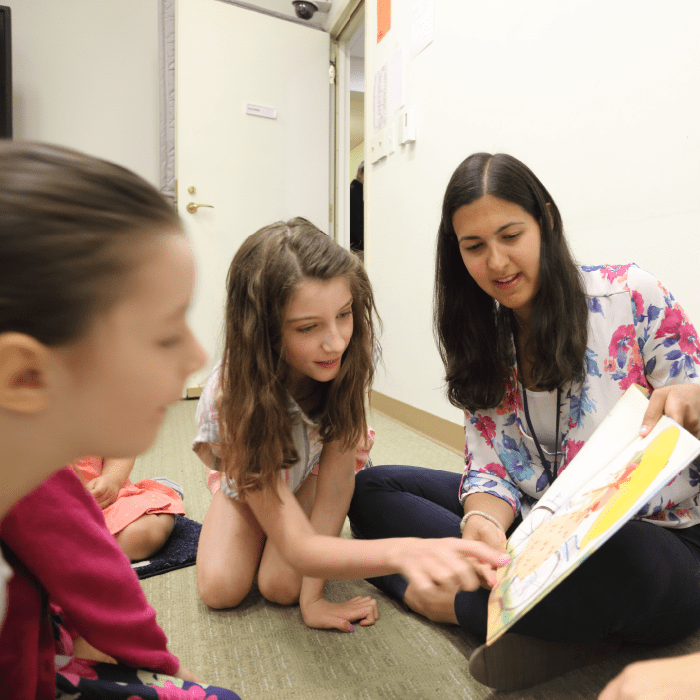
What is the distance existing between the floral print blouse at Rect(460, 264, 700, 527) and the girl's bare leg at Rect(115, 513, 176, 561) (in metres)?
0.55

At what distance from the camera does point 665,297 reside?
0.72 metres

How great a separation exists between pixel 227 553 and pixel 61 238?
2.26ft

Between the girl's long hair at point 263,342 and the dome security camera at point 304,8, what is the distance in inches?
97.8

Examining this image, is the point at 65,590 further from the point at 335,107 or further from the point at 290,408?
the point at 335,107

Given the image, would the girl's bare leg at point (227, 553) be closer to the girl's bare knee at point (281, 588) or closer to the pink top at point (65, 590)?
the girl's bare knee at point (281, 588)

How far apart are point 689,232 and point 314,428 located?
2.36 feet

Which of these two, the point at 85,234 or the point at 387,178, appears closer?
the point at 85,234

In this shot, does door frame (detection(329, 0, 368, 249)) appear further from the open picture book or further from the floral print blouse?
the open picture book

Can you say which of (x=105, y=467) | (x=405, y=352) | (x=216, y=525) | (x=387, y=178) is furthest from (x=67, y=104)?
(x=216, y=525)

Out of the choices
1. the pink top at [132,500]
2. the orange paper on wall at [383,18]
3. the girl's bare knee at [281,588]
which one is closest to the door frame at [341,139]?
the orange paper on wall at [383,18]

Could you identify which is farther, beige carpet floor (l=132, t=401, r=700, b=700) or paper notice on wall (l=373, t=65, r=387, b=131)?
paper notice on wall (l=373, t=65, r=387, b=131)

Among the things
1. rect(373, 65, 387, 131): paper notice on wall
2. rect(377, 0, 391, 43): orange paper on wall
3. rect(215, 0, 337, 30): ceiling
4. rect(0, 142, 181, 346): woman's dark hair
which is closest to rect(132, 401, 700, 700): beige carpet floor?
rect(0, 142, 181, 346): woman's dark hair

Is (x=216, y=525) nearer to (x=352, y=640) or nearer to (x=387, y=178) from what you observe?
(x=352, y=640)

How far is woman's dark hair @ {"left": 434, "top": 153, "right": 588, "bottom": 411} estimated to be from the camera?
2.38 ft
